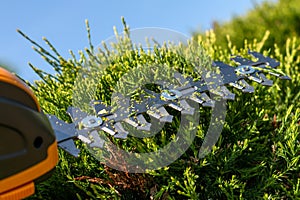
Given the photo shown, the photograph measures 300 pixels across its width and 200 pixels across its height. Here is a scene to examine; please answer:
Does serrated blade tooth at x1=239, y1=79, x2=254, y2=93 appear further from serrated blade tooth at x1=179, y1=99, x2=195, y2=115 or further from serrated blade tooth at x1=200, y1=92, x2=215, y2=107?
serrated blade tooth at x1=179, y1=99, x2=195, y2=115

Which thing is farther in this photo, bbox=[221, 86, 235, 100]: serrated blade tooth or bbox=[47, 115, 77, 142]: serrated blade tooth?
bbox=[221, 86, 235, 100]: serrated blade tooth

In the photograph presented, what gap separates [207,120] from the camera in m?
1.97

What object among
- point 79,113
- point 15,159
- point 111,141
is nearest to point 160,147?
point 111,141

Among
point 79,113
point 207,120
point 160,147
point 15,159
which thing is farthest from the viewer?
point 207,120

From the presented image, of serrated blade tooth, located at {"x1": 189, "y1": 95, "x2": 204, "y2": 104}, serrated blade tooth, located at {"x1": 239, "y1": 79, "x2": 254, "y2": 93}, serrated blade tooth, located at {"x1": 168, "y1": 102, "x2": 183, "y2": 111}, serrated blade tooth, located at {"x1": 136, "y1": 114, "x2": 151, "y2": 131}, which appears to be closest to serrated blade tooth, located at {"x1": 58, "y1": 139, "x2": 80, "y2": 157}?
serrated blade tooth, located at {"x1": 136, "y1": 114, "x2": 151, "y2": 131}

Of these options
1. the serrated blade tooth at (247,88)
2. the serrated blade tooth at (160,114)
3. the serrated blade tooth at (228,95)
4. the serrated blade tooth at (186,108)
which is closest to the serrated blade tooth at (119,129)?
the serrated blade tooth at (160,114)

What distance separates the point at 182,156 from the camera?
1.86 metres

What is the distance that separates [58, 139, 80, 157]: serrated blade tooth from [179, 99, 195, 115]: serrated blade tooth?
0.40 m

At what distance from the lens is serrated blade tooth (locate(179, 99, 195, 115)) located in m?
1.70

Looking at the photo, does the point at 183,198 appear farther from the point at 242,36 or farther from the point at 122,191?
the point at 242,36

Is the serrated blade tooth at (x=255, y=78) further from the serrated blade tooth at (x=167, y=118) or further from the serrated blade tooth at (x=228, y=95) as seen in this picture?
the serrated blade tooth at (x=167, y=118)

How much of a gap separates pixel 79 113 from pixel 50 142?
389 mm

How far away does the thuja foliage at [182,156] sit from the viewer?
180 cm

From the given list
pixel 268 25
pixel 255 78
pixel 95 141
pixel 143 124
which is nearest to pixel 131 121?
pixel 143 124
